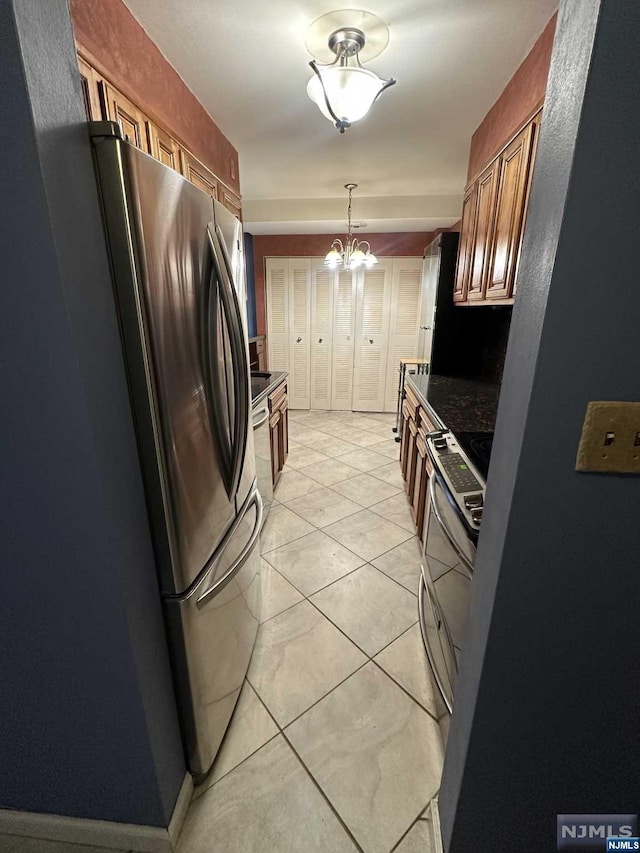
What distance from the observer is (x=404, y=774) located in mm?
1219

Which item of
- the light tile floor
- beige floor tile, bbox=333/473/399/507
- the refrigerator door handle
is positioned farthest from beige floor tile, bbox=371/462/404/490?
the refrigerator door handle

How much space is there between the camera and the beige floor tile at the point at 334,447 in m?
4.01

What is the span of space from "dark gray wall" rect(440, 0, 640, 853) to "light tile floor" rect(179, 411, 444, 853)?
0.28 m

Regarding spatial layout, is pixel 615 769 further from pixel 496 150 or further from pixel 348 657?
pixel 496 150

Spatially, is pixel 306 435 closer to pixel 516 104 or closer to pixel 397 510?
pixel 397 510

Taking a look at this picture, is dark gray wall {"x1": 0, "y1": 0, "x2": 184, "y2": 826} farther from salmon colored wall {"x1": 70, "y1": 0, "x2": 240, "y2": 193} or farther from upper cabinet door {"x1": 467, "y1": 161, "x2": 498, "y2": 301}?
upper cabinet door {"x1": 467, "y1": 161, "x2": 498, "y2": 301}

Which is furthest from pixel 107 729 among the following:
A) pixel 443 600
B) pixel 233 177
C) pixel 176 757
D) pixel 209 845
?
pixel 233 177

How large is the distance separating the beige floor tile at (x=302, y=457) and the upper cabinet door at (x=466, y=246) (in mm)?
2027

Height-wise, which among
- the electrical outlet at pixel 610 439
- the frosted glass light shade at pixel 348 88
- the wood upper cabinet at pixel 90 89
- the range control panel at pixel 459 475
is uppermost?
the frosted glass light shade at pixel 348 88

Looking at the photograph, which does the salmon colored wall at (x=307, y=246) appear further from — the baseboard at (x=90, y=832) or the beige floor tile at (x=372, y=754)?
the baseboard at (x=90, y=832)

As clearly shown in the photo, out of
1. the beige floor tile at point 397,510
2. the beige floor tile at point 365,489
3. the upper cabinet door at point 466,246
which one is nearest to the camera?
the upper cabinet door at point 466,246

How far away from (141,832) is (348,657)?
891 mm

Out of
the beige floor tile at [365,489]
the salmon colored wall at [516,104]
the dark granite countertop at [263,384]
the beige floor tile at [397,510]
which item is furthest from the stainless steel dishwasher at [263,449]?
the salmon colored wall at [516,104]

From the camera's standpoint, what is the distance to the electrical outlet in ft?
1.98
